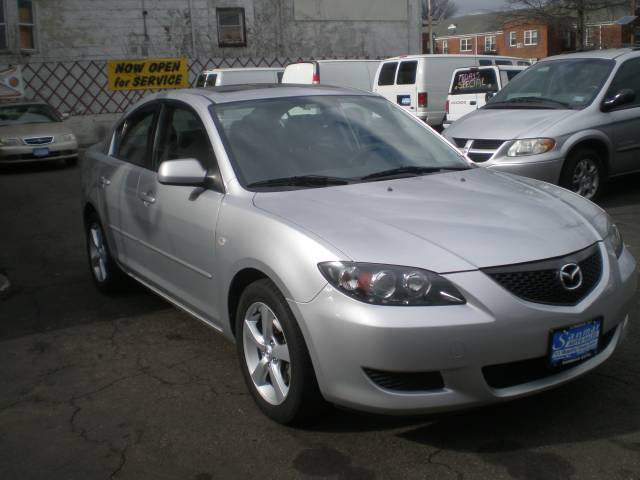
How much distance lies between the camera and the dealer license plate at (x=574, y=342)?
3221 mm

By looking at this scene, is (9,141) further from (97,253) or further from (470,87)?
(97,253)

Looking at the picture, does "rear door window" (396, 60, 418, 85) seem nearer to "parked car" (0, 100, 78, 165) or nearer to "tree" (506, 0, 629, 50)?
"parked car" (0, 100, 78, 165)

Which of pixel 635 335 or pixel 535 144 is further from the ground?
pixel 535 144

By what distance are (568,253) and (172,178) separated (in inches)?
80.1

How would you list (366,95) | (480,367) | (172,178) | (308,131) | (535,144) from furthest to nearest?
(535,144) < (366,95) < (308,131) < (172,178) < (480,367)

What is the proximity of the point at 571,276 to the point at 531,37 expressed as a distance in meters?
63.4

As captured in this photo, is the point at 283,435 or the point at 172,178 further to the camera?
the point at 172,178

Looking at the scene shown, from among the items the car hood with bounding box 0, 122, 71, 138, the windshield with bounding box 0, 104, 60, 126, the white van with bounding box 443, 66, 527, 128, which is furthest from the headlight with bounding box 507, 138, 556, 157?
the windshield with bounding box 0, 104, 60, 126

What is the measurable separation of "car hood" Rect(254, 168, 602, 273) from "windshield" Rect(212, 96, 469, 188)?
245 mm

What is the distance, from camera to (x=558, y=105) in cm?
868

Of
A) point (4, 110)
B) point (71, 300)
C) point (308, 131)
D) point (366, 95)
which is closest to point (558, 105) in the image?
point (366, 95)

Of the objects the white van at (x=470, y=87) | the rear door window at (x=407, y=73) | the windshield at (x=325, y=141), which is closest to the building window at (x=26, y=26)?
the rear door window at (x=407, y=73)

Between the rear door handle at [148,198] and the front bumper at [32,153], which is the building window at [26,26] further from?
the rear door handle at [148,198]

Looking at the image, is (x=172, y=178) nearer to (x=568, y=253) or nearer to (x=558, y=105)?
(x=568, y=253)
